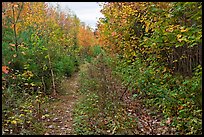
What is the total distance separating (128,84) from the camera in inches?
310

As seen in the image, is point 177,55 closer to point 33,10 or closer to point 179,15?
point 179,15

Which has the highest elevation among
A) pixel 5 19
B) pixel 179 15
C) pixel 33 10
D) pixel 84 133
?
pixel 33 10

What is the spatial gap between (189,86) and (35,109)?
4229 mm

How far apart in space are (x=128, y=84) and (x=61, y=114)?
2237 millimetres

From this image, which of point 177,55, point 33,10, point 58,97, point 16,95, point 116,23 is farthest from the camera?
point 33,10

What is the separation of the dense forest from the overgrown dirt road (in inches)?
1.0

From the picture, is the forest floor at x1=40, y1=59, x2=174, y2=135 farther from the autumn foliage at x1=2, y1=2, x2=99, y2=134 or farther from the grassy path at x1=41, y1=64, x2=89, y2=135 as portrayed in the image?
the autumn foliage at x1=2, y1=2, x2=99, y2=134

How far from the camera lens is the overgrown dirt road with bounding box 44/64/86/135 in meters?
6.22

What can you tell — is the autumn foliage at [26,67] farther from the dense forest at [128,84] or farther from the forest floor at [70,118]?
the forest floor at [70,118]

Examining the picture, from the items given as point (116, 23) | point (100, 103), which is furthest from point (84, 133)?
point (116, 23)

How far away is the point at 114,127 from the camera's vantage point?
5.70 metres

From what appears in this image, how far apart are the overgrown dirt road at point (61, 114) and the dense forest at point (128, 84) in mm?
25

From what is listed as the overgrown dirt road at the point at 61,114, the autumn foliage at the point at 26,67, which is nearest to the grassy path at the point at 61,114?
the overgrown dirt road at the point at 61,114

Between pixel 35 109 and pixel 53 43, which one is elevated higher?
pixel 53 43
